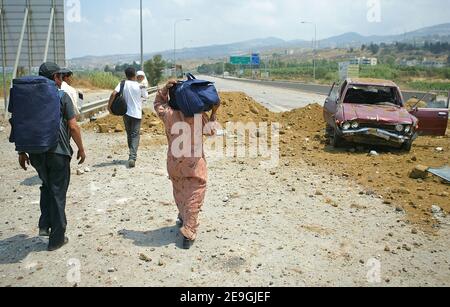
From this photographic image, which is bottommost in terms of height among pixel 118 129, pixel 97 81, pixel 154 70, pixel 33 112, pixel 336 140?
pixel 336 140

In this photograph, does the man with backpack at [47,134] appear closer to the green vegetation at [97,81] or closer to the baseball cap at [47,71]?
the baseball cap at [47,71]

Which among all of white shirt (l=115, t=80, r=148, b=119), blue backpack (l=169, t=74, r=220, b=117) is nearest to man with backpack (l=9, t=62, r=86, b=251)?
blue backpack (l=169, t=74, r=220, b=117)

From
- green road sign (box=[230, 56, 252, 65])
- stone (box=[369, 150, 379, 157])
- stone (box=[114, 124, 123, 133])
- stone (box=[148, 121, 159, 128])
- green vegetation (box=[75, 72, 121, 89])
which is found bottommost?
stone (box=[369, 150, 379, 157])

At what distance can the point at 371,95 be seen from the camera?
1134 cm

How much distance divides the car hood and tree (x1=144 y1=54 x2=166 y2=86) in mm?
40180

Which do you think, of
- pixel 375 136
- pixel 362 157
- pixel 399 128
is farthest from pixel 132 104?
pixel 399 128

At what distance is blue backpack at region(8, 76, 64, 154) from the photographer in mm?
4227

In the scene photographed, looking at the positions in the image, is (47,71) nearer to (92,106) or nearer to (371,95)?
(371,95)

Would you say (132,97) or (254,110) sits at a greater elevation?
(132,97)

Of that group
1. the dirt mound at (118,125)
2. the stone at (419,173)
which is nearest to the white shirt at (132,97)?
the dirt mound at (118,125)

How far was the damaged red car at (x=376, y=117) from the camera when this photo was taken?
9.78m

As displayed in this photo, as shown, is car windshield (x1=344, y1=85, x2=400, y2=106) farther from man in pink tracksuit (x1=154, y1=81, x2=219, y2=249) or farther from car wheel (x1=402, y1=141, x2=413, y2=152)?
man in pink tracksuit (x1=154, y1=81, x2=219, y2=249)

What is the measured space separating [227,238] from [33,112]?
7.84 feet
